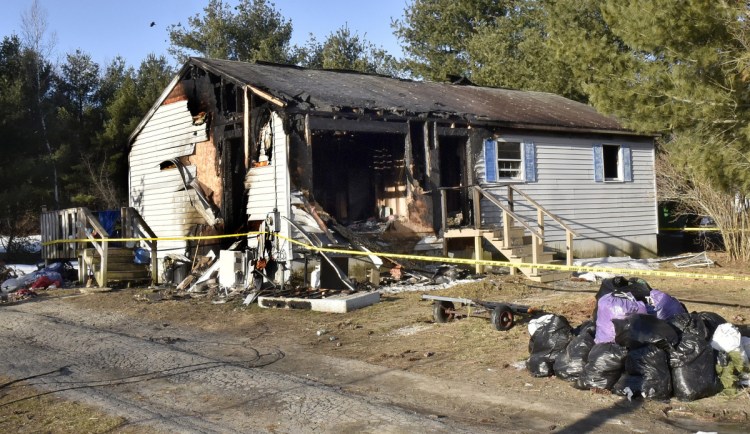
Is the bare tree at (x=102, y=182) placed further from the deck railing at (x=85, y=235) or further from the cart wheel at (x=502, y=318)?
the cart wheel at (x=502, y=318)

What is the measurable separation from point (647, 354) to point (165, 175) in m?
15.4

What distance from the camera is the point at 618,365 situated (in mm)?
7113

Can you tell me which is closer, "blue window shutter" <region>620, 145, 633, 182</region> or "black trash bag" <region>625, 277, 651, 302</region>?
"black trash bag" <region>625, 277, 651, 302</region>

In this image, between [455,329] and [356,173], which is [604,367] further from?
[356,173]

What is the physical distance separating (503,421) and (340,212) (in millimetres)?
14998

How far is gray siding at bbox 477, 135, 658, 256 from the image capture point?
19.8 m

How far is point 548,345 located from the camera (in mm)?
7980

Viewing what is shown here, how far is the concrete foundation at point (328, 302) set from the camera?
491 inches

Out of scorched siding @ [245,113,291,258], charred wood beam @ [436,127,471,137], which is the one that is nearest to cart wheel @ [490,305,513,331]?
scorched siding @ [245,113,291,258]

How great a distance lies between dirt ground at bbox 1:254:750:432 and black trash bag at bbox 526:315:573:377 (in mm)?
128

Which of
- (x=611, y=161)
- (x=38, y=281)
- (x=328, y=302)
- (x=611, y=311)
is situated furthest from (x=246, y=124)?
(x=611, y=161)

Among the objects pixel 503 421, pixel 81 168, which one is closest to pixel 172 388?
pixel 503 421

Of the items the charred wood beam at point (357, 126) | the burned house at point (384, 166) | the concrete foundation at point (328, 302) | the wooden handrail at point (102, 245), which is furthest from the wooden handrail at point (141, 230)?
the concrete foundation at point (328, 302)

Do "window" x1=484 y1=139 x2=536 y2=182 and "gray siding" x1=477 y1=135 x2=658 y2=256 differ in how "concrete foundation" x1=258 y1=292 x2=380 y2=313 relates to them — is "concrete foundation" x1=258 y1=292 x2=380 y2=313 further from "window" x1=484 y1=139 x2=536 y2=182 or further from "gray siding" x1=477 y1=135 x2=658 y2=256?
"window" x1=484 y1=139 x2=536 y2=182
